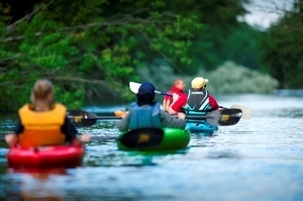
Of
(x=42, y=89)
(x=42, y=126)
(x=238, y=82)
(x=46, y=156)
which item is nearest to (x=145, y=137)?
(x=42, y=126)

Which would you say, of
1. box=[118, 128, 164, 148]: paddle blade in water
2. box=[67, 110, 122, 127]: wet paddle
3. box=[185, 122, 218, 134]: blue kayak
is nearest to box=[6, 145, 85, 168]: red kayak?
box=[118, 128, 164, 148]: paddle blade in water

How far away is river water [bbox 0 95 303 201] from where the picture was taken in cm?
1368

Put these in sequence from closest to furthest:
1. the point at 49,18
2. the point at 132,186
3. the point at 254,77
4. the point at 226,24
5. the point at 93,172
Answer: the point at 132,186, the point at 93,172, the point at 49,18, the point at 226,24, the point at 254,77

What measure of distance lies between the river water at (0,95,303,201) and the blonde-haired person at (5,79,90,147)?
1.66 feet

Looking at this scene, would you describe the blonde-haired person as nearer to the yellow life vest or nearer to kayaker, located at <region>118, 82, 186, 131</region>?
the yellow life vest

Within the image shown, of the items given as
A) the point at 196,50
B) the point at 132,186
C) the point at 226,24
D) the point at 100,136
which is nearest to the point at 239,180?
the point at 132,186

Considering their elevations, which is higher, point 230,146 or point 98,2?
point 98,2

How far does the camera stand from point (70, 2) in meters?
42.0

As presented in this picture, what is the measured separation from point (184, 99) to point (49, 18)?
15432 mm

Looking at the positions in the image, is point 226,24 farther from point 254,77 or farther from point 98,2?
point 98,2

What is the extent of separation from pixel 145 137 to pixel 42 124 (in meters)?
2.98

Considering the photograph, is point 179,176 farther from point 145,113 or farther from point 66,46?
point 66,46

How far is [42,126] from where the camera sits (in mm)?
16766

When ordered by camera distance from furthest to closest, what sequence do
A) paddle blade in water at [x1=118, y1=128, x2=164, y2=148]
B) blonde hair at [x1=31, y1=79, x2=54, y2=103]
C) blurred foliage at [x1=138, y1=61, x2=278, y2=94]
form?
blurred foliage at [x1=138, y1=61, x2=278, y2=94] → paddle blade in water at [x1=118, y1=128, x2=164, y2=148] → blonde hair at [x1=31, y1=79, x2=54, y2=103]
